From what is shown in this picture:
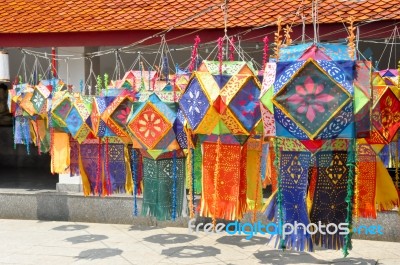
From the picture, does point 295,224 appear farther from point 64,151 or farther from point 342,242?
point 64,151

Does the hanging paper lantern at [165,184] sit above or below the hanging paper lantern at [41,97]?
below

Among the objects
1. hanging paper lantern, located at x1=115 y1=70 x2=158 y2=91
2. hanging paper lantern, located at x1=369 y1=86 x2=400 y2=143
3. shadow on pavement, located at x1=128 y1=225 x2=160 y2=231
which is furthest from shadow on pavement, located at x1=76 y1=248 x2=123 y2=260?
hanging paper lantern, located at x1=369 y1=86 x2=400 y2=143

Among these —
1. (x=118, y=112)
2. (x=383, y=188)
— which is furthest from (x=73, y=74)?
(x=383, y=188)

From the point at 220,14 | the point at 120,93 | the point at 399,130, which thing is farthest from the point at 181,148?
the point at 220,14

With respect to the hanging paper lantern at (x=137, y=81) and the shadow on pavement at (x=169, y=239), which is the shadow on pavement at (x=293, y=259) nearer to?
the shadow on pavement at (x=169, y=239)

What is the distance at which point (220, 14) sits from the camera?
28.5 feet

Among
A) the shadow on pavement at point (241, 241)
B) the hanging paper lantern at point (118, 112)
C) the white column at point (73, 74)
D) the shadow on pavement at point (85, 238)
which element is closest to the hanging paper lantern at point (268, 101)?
the hanging paper lantern at point (118, 112)

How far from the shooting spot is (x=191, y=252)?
7281mm

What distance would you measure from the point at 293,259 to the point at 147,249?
1.78m

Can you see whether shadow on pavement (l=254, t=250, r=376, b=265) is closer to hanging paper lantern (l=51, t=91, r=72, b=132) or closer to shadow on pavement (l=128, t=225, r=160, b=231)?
shadow on pavement (l=128, t=225, r=160, b=231)

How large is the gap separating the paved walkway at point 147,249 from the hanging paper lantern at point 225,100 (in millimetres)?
2108

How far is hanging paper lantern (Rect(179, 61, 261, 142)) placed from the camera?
5.24 m

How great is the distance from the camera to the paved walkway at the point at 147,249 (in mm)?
6883

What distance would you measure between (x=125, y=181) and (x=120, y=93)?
1.10 meters
